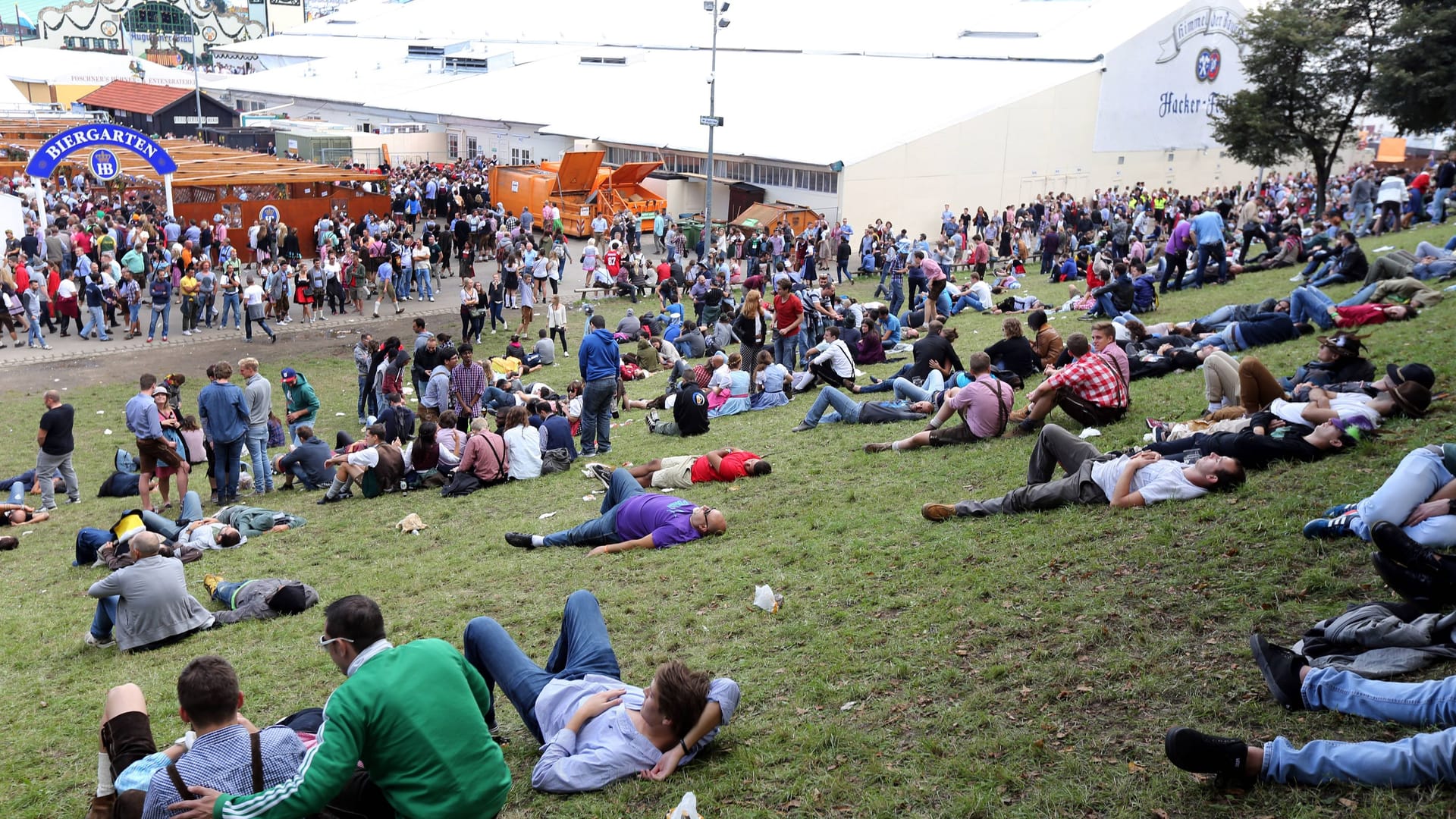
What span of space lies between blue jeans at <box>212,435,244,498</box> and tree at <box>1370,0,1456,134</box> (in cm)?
2306

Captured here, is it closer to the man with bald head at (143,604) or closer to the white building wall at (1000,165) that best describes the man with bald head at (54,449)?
the man with bald head at (143,604)

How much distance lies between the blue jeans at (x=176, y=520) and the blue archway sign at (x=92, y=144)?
17322 mm

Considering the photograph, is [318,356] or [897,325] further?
[318,356]

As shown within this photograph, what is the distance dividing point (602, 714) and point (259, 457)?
29.8ft

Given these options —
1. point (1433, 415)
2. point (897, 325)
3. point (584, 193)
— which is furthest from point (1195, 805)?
point (584, 193)

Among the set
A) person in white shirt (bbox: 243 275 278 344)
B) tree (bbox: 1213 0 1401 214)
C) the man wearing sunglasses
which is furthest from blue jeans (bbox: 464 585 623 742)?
tree (bbox: 1213 0 1401 214)

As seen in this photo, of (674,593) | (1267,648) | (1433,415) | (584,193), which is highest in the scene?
(584,193)

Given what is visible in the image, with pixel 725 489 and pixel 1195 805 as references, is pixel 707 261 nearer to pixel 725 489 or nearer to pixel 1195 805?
pixel 725 489

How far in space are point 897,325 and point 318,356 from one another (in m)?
11.3

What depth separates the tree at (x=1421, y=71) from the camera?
21609mm

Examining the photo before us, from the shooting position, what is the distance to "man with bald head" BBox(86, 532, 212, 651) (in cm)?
777

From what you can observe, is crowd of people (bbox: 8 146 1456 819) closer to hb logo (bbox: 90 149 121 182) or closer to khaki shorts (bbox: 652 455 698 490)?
khaki shorts (bbox: 652 455 698 490)

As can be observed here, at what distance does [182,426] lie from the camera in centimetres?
1268

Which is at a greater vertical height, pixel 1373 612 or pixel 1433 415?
pixel 1433 415
